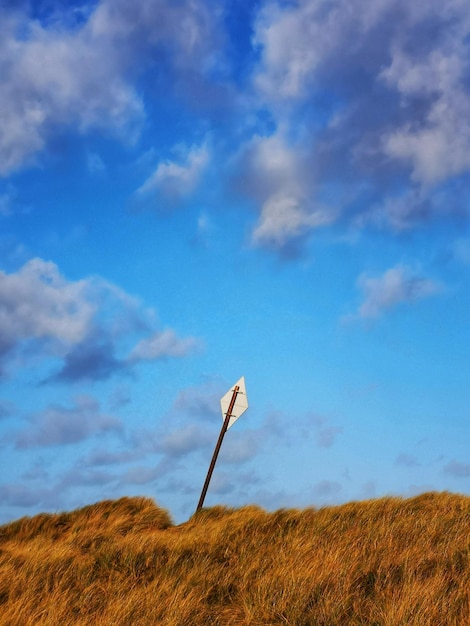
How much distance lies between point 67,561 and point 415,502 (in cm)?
811

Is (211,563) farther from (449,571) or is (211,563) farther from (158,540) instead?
(449,571)

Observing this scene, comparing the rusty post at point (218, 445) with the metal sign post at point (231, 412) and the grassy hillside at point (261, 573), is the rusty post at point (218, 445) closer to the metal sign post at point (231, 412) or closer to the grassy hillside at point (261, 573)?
the metal sign post at point (231, 412)

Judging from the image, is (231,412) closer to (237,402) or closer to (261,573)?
(237,402)

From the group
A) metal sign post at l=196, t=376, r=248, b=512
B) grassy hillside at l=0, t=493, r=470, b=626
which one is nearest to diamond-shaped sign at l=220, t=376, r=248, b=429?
metal sign post at l=196, t=376, r=248, b=512

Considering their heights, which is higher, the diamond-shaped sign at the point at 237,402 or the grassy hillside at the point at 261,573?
the diamond-shaped sign at the point at 237,402

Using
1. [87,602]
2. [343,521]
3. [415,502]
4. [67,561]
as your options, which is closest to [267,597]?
[87,602]

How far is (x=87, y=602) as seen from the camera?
912 cm

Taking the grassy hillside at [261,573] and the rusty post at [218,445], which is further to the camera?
the rusty post at [218,445]

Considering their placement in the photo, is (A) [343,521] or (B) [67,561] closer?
(B) [67,561]

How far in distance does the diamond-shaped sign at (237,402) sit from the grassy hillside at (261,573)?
2400mm

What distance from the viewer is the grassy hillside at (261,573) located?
323 inches

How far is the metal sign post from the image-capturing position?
15484mm

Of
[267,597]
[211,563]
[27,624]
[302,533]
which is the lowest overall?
[27,624]

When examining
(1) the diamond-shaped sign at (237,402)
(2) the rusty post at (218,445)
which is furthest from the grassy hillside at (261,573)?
(1) the diamond-shaped sign at (237,402)
